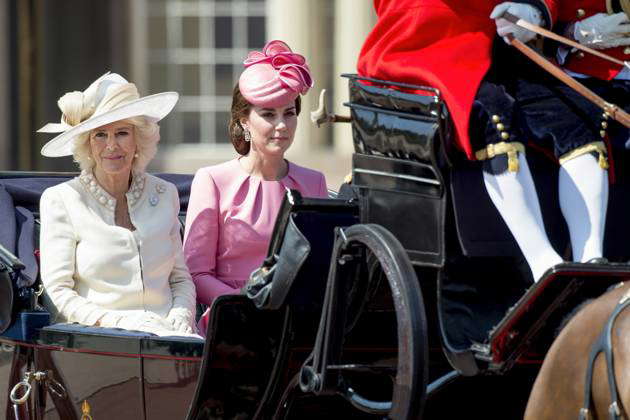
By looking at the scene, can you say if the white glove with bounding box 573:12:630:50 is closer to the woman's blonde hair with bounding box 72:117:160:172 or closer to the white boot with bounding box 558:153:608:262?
the white boot with bounding box 558:153:608:262

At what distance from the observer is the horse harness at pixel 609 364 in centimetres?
314

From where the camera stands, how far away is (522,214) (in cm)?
379

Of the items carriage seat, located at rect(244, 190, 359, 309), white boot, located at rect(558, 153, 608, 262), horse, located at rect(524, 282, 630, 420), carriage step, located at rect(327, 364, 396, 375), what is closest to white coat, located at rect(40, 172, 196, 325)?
carriage seat, located at rect(244, 190, 359, 309)

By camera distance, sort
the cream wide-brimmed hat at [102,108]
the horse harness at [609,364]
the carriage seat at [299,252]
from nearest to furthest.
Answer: the horse harness at [609,364], the carriage seat at [299,252], the cream wide-brimmed hat at [102,108]

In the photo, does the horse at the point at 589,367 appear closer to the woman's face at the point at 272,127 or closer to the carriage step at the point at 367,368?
the carriage step at the point at 367,368

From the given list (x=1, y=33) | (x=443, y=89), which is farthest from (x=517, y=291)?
(x=1, y=33)

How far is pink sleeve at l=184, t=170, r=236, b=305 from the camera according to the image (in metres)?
4.77

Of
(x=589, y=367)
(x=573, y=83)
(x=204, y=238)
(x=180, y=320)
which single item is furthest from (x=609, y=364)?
(x=204, y=238)

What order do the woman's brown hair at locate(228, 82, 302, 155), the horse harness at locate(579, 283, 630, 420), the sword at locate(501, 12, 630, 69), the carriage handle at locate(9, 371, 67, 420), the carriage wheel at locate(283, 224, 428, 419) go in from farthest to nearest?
the woman's brown hair at locate(228, 82, 302, 155) < the carriage handle at locate(9, 371, 67, 420) < the sword at locate(501, 12, 630, 69) < the carriage wheel at locate(283, 224, 428, 419) < the horse harness at locate(579, 283, 630, 420)

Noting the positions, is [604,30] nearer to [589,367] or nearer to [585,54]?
[585,54]

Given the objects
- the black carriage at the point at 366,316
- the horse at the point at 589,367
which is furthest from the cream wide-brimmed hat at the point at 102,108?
the horse at the point at 589,367

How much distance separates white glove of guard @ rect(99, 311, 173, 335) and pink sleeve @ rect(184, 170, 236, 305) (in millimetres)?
279

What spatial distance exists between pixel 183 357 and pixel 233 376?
0.15 metres

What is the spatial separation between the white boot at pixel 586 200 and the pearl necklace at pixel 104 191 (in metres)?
1.46
